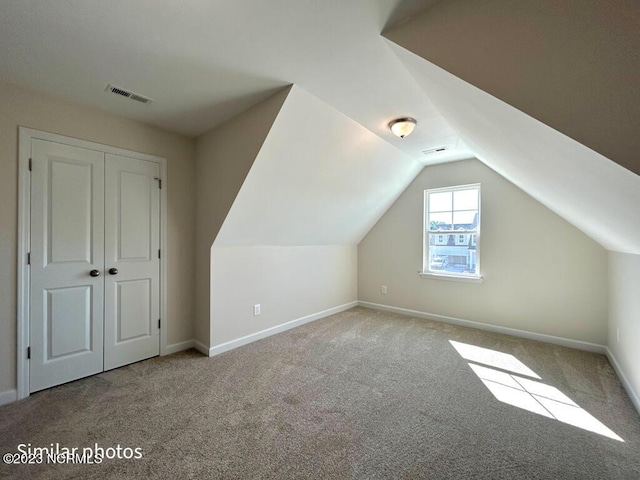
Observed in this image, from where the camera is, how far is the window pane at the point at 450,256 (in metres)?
3.84

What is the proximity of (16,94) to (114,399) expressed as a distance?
98.0 inches

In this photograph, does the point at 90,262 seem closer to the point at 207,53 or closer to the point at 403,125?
the point at 207,53

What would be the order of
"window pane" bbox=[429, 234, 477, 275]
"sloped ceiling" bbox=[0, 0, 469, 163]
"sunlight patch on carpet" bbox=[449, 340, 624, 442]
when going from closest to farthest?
"sloped ceiling" bbox=[0, 0, 469, 163], "sunlight patch on carpet" bbox=[449, 340, 624, 442], "window pane" bbox=[429, 234, 477, 275]

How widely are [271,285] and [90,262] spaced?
185cm

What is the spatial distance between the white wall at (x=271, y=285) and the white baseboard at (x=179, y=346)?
433 millimetres

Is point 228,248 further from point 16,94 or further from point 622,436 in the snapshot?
point 622,436

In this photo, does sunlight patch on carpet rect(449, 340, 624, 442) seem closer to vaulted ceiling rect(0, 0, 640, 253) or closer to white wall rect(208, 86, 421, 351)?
vaulted ceiling rect(0, 0, 640, 253)

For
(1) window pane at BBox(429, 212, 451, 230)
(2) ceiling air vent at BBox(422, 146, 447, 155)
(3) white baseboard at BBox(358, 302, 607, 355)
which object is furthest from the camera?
(1) window pane at BBox(429, 212, 451, 230)

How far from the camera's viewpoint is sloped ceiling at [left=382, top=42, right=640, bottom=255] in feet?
3.63

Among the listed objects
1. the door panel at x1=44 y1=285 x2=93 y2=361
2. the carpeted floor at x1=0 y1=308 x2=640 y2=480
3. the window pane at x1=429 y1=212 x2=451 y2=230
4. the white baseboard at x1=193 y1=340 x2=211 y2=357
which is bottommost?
the carpeted floor at x1=0 y1=308 x2=640 y2=480

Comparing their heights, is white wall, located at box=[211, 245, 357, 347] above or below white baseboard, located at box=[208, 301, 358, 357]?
above

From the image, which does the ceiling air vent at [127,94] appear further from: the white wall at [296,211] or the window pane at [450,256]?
the window pane at [450,256]

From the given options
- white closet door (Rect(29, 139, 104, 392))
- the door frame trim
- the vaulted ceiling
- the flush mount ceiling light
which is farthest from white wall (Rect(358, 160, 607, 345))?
the door frame trim

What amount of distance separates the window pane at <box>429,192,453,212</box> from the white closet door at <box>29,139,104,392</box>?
4.22 meters
